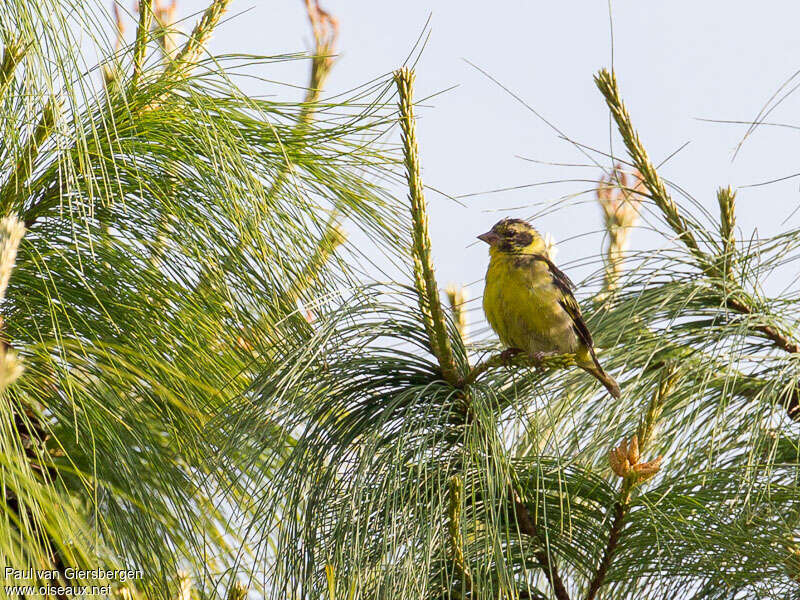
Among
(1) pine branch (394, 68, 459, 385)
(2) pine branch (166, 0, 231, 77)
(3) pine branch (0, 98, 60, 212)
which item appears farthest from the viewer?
(2) pine branch (166, 0, 231, 77)

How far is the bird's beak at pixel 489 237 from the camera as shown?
3.65 metres

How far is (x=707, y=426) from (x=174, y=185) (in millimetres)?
1534

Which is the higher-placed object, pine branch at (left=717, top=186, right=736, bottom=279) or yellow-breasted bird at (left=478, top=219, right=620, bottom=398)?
pine branch at (left=717, top=186, right=736, bottom=279)

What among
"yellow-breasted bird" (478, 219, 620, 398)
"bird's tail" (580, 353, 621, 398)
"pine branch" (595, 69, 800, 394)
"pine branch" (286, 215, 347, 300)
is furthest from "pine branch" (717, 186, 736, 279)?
"pine branch" (286, 215, 347, 300)

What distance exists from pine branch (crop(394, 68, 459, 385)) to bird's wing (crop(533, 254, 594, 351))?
1.90ft

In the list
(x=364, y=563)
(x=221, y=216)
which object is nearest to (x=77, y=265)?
(x=221, y=216)

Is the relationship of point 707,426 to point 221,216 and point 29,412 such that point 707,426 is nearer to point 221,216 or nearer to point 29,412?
point 221,216

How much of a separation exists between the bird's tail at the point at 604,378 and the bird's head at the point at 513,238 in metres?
0.98

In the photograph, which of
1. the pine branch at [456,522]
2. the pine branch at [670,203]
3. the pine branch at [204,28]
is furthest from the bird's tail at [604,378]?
the pine branch at [204,28]

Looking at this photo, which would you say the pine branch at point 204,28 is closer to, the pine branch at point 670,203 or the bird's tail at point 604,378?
the pine branch at point 670,203

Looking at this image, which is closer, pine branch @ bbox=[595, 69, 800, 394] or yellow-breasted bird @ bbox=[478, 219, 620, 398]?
pine branch @ bbox=[595, 69, 800, 394]

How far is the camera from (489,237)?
3.68 m

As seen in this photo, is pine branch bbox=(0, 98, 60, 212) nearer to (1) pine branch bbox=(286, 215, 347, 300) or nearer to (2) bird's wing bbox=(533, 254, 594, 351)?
(1) pine branch bbox=(286, 215, 347, 300)

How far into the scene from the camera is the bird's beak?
3.65m
